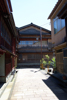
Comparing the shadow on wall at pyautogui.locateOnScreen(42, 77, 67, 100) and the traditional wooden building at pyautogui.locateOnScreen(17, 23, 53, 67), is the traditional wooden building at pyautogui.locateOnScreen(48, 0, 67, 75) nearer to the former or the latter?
the shadow on wall at pyautogui.locateOnScreen(42, 77, 67, 100)

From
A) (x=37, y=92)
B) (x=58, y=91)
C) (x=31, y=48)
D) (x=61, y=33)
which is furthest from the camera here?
(x=31, y=48)

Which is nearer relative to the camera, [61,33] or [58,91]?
[58,91]

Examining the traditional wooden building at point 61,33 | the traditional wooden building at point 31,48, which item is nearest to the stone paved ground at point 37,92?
the traditional wooden building at point 61,33

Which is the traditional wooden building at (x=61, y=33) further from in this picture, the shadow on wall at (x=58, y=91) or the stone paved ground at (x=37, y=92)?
the stone paved ground at (x=37, y=92)

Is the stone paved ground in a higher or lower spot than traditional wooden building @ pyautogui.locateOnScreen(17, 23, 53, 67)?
lower

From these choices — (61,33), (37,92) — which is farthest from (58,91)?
(61,33)

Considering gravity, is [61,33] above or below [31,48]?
above

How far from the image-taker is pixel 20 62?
29672mm

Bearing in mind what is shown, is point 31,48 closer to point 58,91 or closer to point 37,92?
point 58,91

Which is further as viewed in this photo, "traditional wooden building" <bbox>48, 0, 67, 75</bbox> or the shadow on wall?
"traditional wooden building" <bbox>48, 0, 67, 75</bbox>

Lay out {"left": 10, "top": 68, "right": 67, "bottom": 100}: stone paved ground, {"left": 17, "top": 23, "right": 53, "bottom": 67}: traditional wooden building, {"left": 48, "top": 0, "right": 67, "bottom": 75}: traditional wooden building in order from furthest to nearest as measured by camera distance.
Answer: {"left": 17, "top": 23, "right": 53, "bottom": 67}: traditional wooden building → {"left": 48, "top": 0, "right": 67, "bottom": 75}: traditional wooden building → {"left": 10, "top": 68, "right": 67, "bottom": 100}: stone paved ground

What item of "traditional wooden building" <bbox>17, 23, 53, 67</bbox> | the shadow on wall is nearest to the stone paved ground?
the shadow on wall

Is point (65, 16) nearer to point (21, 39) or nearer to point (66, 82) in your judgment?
point (66, 82)

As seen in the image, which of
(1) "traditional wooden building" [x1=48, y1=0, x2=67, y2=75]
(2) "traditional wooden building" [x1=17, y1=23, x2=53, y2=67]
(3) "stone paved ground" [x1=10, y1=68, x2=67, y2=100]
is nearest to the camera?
(3) "stone paved ground" [x1=10, y1=68, x2=67, y2=100]
